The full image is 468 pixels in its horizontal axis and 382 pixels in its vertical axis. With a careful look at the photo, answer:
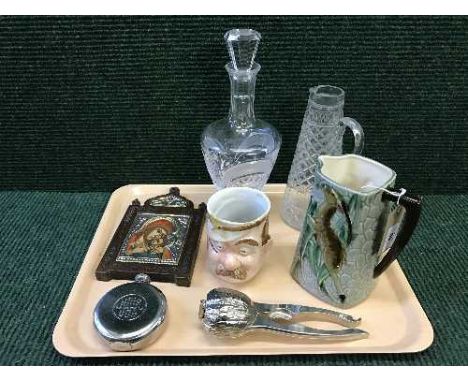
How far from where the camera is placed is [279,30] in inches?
25.1

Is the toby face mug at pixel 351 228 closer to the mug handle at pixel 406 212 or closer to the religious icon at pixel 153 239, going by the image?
the mug handle at pixel 406 212

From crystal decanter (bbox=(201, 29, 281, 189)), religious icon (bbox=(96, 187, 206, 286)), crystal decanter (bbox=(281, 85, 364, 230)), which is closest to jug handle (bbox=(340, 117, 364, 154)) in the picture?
crystal decanter (bbox=(281, 85, 364, 230))

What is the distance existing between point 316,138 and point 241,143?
0.10 metres

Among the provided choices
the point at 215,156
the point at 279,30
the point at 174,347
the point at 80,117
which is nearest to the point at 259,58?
the point at 279,30

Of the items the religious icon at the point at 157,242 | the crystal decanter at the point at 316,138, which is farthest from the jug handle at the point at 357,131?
the religious icon at the point at 157,242

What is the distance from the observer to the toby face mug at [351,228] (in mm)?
471

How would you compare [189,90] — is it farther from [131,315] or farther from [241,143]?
[131,315]

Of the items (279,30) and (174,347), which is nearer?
(174,347)

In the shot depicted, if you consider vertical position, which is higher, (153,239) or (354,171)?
(354,171)

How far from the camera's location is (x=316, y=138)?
2.00ft

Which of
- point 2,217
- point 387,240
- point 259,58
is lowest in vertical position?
point 2,217

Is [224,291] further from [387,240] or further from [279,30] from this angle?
[279,30]

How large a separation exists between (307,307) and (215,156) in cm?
Result: 23

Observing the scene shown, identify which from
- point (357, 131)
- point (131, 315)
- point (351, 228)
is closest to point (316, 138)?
point (357, 131)
